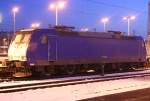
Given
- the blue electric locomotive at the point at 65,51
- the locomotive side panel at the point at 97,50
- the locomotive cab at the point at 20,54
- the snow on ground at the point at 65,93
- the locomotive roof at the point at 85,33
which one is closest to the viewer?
the snow on ground at the point at 65,93

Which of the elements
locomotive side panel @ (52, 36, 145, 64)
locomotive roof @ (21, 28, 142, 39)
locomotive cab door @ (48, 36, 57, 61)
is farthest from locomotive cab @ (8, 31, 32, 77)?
locomotive side panel @ (52, 36, 145, 64)

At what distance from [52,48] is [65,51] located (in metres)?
1.39

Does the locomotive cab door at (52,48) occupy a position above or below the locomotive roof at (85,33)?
below

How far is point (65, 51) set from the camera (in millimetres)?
27422

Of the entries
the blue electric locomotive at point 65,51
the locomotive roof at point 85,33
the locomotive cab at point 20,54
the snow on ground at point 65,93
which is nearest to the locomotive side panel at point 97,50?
the blue electric locomotive at point 65,51

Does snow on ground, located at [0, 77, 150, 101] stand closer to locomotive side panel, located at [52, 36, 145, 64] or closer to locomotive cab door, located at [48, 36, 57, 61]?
locomotive cab door, located at [48, 36, 57, 61]

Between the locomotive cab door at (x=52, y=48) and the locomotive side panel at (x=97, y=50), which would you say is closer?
the locomotive cab door at (x=52, y=48)

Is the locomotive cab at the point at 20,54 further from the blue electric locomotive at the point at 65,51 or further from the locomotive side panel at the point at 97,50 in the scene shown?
the locomotive side panel at the point at 97,50

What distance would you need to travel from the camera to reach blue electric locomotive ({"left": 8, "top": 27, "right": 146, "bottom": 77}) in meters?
25.1

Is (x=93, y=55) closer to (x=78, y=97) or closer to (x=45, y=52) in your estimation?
(x=45, y=52)

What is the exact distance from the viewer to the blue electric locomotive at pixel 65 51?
25.1 metres

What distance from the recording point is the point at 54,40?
1045 inches

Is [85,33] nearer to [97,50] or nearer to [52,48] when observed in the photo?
[97,50]

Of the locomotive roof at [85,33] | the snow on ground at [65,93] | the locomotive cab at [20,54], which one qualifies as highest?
the locomotive roof at [85,33]
